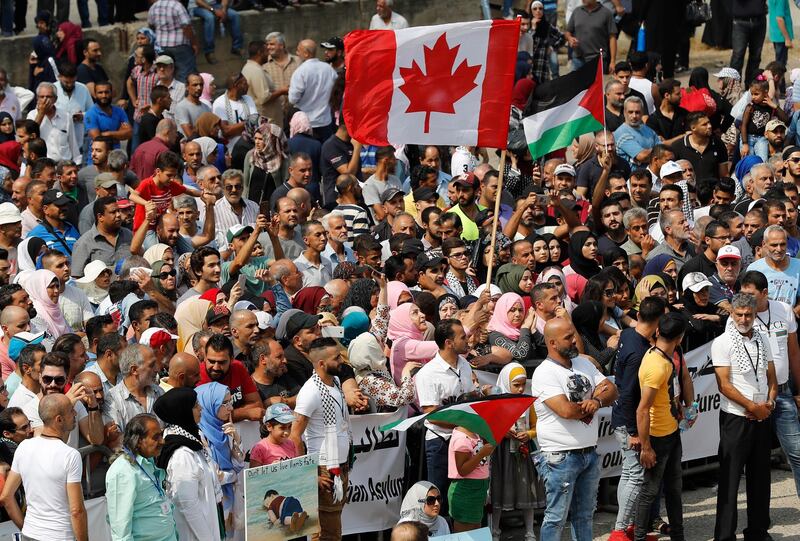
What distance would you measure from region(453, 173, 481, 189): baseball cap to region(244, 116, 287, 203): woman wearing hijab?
221cm

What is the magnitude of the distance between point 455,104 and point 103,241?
3.14m

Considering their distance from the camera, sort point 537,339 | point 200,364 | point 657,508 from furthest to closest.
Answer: point 537,339
point 657,508
point 200,364

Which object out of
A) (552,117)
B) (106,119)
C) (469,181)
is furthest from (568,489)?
(106,119)

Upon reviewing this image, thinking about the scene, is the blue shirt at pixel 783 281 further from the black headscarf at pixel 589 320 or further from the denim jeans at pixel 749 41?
the denim jeans at pixel 749 41

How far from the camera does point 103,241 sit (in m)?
13.1

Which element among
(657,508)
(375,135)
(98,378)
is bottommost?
(657,508)

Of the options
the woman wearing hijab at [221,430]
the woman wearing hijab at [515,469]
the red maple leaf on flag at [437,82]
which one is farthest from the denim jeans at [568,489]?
the red maple leaf on flag at [437,82]

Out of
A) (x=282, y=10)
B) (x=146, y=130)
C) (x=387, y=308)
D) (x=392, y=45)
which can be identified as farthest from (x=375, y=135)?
(x=282, y=10)

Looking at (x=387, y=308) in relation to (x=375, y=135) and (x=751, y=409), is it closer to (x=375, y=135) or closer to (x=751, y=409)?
(x=375, y=135)

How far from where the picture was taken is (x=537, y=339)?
39.2 ft

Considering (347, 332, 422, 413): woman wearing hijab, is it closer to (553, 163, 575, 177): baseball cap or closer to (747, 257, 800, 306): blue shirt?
(747, 257, 800, 306): blue shirt

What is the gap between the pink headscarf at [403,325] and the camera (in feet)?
37.2

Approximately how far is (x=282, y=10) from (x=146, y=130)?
667 centimetres

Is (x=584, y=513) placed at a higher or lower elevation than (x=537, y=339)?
lower
